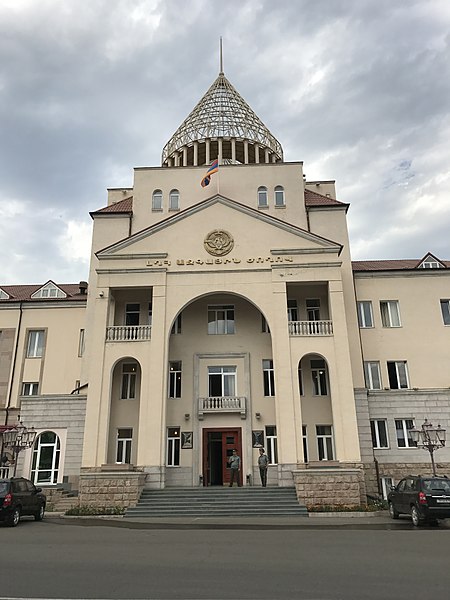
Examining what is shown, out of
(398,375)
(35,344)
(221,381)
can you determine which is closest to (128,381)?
(221,381)

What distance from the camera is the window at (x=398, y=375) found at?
88.3ft

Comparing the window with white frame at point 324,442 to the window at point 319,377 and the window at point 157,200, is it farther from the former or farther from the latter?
the window at point 157,200

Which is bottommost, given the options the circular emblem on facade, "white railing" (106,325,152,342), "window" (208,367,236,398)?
"window" (208,367,236,398)

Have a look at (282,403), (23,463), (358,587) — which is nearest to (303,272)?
(282,403)

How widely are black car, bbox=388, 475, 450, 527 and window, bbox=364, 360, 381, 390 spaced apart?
33.2ft

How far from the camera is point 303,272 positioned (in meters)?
25.6

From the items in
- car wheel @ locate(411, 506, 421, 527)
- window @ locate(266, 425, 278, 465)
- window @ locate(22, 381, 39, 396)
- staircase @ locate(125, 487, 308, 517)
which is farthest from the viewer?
window @ locate(22, 381, 39, 396)

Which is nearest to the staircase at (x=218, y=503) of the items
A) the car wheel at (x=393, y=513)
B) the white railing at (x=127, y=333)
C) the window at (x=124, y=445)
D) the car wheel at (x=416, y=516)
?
the car wheel at (x=393, y=513)

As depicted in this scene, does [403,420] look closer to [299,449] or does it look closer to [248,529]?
[299,449]

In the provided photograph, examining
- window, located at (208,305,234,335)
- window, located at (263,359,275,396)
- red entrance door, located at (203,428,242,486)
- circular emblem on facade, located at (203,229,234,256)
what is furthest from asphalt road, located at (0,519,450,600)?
circular emblem on facade, located at (203,229,234,256)

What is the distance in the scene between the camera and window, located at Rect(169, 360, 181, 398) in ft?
86.6

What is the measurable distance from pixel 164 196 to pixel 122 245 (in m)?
5.93

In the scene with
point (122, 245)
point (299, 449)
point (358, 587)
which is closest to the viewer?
point (358, 587)

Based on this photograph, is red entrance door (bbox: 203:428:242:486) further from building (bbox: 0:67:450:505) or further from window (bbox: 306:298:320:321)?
window (bbox: 306:298:320:321)
